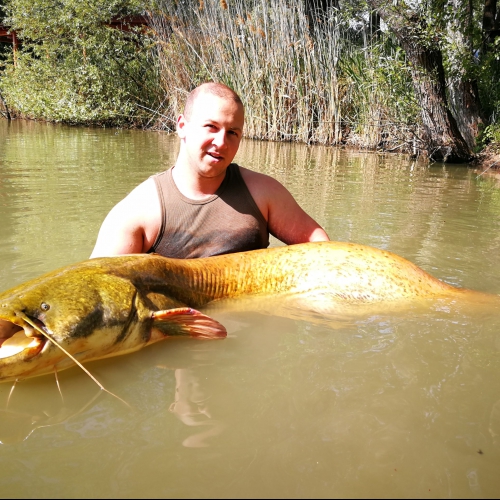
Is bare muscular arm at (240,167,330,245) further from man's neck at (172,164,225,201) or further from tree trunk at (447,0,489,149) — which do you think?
tree trunk at (447,0,489,149)

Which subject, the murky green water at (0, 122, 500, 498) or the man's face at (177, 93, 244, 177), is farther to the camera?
the man's face at (177, 93, 244, 177)

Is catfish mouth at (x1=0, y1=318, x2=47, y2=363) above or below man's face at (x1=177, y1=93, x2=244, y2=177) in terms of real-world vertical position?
below

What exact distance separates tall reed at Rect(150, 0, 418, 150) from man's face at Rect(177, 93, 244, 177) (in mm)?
8505

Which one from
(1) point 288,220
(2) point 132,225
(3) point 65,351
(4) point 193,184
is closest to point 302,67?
(1) point 288,220

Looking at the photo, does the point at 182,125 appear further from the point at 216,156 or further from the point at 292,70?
the point at 292,70

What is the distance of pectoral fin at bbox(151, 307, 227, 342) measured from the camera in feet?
7.03

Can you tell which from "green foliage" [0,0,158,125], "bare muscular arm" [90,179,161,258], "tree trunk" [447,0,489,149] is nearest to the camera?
"bare muscular arm" [90,179,161,258]


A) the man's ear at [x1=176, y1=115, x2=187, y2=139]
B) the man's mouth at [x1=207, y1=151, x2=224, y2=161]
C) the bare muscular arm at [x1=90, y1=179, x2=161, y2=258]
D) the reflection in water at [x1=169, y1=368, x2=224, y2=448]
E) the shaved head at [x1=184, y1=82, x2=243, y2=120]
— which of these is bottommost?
the reflection in water at [x1=169, y1=368, x2=224, y2=448]

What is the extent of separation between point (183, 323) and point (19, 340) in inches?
23.4

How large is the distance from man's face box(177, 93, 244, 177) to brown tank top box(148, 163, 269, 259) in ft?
0.54

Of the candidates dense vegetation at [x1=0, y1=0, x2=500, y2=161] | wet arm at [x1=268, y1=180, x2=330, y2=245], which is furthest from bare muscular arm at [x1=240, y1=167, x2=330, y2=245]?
dense vegetation at [x1=0, y1=0, x2=500, y2=161]

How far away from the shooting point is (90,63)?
17391 millimetres

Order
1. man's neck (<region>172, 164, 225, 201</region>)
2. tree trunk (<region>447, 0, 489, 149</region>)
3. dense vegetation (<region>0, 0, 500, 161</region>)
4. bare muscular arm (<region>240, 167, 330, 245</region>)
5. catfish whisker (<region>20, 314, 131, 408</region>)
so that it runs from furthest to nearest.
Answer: dense vegetation (<region>0, 0, 500, 161</region>)
tree trunk (<region>447, 0, 489, 149</region>)
bare muscular arm (<region>240, 167, 330, 245</region>)
man's neck (<region>172, 164, 225, 201</region>)
catfish whisker (<region>20, 314, 131, 408</region>)

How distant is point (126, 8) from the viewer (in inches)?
687
